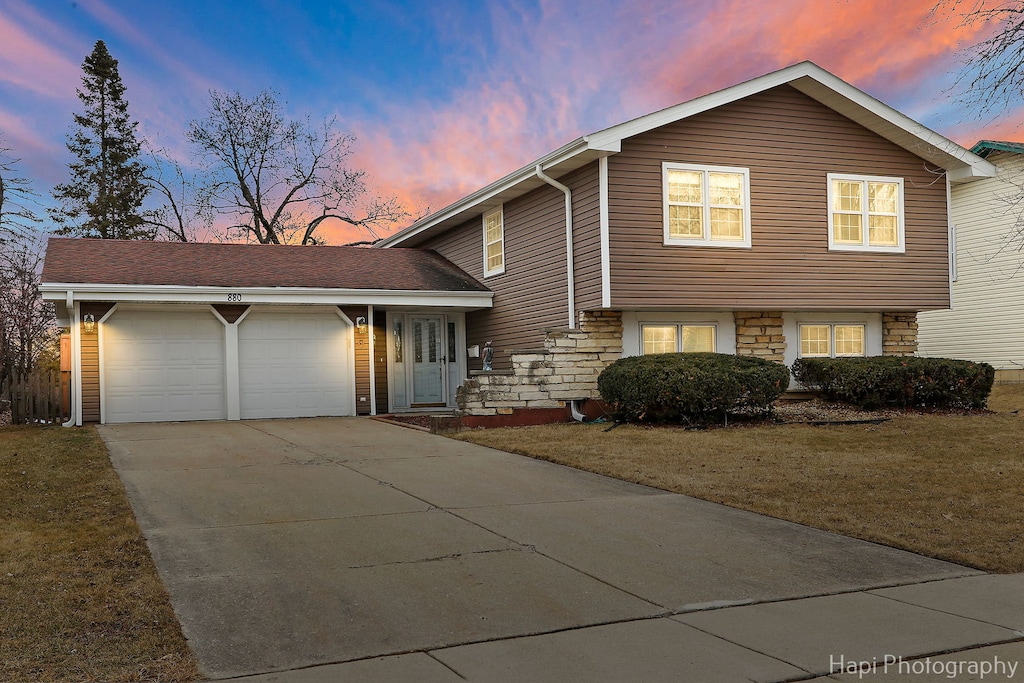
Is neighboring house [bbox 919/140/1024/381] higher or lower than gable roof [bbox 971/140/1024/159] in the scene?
lower

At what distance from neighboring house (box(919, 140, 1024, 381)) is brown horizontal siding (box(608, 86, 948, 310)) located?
5.64m

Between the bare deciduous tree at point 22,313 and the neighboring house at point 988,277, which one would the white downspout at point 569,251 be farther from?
the neighboring house at point 988,277

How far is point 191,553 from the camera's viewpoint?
6070mm

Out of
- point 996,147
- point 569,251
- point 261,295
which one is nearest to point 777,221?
point 569,251

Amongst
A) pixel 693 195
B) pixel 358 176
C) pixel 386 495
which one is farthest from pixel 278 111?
pixel 386 495

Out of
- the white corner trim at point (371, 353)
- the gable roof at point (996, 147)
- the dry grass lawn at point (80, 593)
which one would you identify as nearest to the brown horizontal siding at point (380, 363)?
the white corner trim at point (371, 353)

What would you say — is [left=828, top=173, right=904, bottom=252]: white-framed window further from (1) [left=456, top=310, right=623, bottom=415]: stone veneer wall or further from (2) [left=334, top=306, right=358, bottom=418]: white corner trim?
(2) [left=334, top=306, right=358, bottom=418]: white corner trim

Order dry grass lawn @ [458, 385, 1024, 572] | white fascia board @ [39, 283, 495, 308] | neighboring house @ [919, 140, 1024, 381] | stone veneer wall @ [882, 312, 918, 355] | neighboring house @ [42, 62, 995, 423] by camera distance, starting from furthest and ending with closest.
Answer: neighboring house @ [919, 140, 1024, 381] → stone veneer wall @ [882, 312, 918, 355] → white fascia board @ [39, 283, 495, 308] → neighboring house @ [42, 62, 995, 423] → dry grass lawn @ [458, 385, 1024, 572]

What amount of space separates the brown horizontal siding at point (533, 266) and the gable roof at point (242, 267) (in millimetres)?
873

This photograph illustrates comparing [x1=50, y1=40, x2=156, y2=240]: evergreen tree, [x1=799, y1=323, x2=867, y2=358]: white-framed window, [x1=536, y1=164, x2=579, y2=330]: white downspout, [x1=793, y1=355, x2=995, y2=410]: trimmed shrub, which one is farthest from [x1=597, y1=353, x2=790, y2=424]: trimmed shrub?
[x1=50, y1=40, x2=156, y2=240]: evergreen tree

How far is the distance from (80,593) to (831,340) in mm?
15452

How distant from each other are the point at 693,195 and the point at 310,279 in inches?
305

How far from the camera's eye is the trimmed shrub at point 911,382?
15086mm

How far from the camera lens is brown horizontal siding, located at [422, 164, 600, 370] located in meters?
15.2
